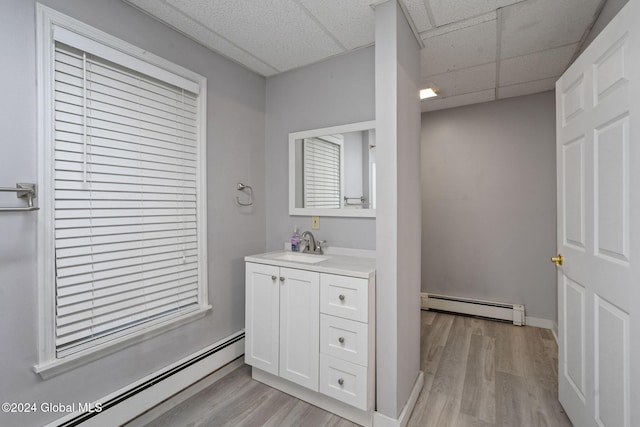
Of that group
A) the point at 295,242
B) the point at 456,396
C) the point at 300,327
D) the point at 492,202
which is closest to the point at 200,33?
the point at 295,242

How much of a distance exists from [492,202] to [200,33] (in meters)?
3.28

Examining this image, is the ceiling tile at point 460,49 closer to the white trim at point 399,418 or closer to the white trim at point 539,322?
the white trim at point 399,418

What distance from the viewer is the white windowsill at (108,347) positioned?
1398 millimetres

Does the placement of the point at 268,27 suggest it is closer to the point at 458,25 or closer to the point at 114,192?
the point at 458,25

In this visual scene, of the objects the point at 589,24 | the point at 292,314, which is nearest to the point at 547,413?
the point at 292,314

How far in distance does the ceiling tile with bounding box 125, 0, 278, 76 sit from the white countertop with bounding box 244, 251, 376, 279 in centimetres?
160

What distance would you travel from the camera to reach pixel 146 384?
178cm

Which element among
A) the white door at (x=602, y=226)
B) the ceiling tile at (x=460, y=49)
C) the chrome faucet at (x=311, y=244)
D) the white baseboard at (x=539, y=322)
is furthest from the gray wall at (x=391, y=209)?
the white baseboard at (x=539, y=322)

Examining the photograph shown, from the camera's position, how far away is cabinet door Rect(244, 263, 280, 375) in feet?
6.56

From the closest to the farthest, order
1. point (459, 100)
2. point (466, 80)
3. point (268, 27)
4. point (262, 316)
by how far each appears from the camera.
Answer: point (268, 27)
point (262, 316)
point (466, 80)
point (459, 100)

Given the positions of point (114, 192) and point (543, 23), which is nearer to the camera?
point (114, 192)

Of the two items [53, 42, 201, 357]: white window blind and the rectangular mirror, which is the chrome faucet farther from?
[53, 42, 201, 357]: white window blind

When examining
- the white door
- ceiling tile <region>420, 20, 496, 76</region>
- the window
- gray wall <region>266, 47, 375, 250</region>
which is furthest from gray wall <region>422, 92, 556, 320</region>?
the window

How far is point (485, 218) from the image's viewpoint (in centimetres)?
332
